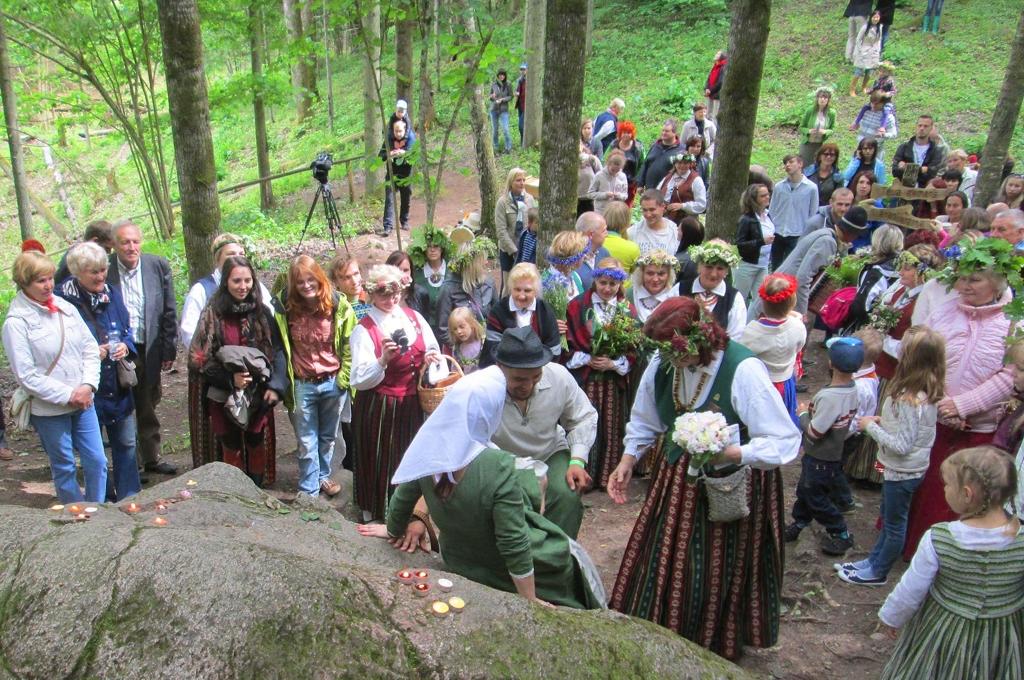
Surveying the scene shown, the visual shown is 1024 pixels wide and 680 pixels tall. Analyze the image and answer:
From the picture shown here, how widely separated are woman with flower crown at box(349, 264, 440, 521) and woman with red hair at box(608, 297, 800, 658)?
1866 mm

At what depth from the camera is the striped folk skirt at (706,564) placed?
417cm

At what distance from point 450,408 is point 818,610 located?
307 cm

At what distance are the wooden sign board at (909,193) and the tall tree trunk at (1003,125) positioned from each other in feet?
1.51

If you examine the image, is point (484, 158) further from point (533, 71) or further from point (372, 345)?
point (372, 345)

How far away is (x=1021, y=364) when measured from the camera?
15.1ft

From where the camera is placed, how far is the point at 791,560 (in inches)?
215

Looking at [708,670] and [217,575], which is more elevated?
[217,575]

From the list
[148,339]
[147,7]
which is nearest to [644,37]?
[147,7]

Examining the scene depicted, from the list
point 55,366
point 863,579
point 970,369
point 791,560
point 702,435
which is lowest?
point 791,560

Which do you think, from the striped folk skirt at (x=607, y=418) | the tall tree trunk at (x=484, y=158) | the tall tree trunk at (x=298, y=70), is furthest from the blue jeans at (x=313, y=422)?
the tall tree trunk at (x=298, y=70)

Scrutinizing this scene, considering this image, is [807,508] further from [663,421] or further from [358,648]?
[358,648]

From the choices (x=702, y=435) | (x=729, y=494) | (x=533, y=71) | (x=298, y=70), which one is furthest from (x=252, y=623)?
(x=298, y=70)

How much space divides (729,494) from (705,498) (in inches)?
7.6

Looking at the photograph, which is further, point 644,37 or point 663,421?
point 644,37
